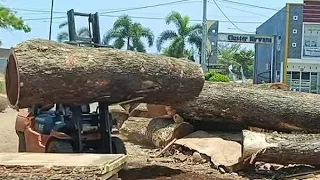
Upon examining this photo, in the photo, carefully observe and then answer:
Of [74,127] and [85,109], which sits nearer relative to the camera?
[74,127]

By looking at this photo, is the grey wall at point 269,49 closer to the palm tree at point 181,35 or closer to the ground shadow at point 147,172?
the palm tree at point 181,35

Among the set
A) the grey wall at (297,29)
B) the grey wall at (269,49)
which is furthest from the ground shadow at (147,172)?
the grey wall at (269,49)

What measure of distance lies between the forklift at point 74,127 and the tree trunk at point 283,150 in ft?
7.04

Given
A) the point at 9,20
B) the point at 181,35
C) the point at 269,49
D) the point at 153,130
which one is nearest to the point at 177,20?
the point at 181,35

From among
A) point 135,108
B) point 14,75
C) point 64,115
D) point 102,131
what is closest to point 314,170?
point 102,131

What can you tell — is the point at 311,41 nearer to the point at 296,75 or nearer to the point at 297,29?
the point at 297,29

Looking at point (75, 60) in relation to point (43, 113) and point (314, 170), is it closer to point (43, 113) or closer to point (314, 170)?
point (43, 113)

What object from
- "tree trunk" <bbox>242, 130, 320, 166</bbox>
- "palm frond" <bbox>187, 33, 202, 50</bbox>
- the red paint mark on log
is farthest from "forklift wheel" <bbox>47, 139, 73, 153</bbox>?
"palm frond" <bbox>187, 33, 202, 50</bbox>

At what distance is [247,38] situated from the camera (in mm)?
37656

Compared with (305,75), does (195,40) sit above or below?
above

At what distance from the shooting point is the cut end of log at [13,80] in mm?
7213

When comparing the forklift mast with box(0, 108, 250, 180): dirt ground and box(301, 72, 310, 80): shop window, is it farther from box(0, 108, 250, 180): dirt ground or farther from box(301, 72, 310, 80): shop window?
box(301, 72, 310, 80): shop window

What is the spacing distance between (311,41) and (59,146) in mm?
30031

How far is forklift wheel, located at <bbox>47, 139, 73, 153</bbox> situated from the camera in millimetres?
7696
